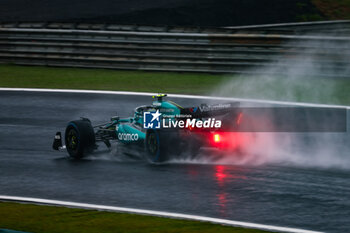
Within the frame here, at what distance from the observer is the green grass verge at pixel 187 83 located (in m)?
15.6

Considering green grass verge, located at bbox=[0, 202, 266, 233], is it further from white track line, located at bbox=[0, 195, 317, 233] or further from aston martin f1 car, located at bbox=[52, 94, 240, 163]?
aston martin f1 car, located at bbox=[52, 94, 240, 163]

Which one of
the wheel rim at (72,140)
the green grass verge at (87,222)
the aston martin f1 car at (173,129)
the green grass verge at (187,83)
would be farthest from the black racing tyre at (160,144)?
the green grass verge at (187,83)

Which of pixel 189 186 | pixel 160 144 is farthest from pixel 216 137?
pixel 189 186

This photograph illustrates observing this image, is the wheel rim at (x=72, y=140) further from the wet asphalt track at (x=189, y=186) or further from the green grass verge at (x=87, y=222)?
the green grass verge at (x=87, y=222)

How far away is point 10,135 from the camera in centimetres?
1248

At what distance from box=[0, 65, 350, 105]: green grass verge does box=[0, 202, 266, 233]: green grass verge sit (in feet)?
28.5

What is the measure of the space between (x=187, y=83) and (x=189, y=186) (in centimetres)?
870

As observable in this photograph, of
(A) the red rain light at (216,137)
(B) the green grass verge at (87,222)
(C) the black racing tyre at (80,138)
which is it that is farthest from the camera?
(C) the black racing tyre at (80,138)

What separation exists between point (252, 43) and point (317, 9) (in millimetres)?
9493

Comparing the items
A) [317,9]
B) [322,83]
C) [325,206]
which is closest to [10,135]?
[325,206]

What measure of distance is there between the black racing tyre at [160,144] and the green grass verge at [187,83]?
6037 millimetres

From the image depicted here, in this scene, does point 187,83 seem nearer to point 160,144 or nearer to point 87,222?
point 160,144

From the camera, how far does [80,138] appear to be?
10.3 m

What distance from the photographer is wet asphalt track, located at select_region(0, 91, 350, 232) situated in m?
7.30
